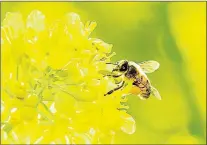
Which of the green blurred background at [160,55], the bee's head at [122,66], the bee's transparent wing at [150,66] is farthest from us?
the green blurred background at [160,55]

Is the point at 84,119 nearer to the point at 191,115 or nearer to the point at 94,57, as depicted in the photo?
the point at 94,57

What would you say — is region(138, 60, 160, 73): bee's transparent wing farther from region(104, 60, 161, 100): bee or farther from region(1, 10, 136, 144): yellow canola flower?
region(1, 10, 136, 144): yellow canola flower

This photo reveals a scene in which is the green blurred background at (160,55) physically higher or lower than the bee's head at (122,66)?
higher

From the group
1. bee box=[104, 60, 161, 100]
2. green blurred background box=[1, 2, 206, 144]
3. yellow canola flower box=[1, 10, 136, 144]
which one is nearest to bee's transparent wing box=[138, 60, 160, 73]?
bee box=[104, 60, 161, 100]

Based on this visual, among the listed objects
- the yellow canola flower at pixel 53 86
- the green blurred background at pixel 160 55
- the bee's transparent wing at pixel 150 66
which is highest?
the green blurred background at pixel 160 55

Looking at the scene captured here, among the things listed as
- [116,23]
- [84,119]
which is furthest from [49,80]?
[116,23]

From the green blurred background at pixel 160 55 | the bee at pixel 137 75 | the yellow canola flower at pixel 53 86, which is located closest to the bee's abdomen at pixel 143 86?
the bee at pixel 137 75

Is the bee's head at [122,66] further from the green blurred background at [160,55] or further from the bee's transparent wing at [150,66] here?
the green blurred background at [160,55]

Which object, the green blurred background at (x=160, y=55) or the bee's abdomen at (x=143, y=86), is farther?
the green blurred background at (x=160, y=55)
